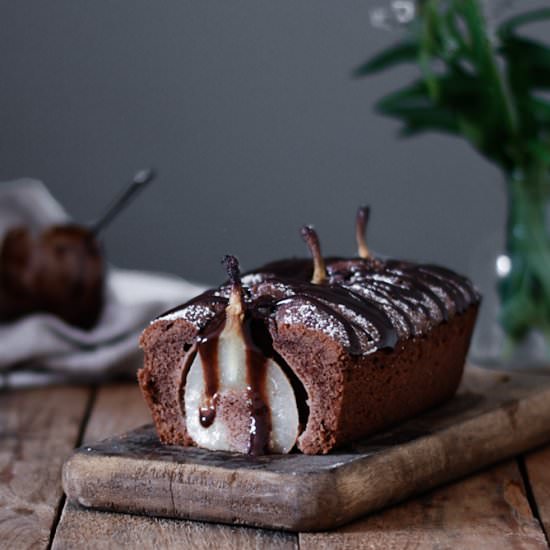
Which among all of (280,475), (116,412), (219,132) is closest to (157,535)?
(280,475)

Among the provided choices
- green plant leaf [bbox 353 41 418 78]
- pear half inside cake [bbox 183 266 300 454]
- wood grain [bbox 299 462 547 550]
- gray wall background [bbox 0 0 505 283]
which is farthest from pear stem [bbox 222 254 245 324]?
gray wall background [bbox 0 0 505 283]

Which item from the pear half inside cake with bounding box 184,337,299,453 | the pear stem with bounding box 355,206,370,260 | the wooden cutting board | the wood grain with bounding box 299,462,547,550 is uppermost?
the pear stem with bounding box 355,206,370,260

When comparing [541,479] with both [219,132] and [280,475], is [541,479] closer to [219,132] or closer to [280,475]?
[280,475]

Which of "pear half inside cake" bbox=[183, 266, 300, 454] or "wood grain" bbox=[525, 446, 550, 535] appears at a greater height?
"pear half inside cake" bbox=[183, 266, 300, 454]

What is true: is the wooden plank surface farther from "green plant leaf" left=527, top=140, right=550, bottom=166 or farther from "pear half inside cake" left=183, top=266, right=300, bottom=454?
"green plant leaf" left=527, top=140, right=550, bottom=166

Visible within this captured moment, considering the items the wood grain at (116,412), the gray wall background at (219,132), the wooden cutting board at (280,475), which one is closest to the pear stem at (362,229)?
the wooden cutting board at (280,475)

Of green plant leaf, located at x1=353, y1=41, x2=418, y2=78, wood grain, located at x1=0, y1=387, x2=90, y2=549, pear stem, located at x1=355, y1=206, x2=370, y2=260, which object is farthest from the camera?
green plant leaf, located at x1=353, y1=41, x2=418, y2=78

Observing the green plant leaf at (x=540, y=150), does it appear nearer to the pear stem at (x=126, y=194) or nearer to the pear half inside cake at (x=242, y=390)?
the pear stem at (x=126, y=194)
